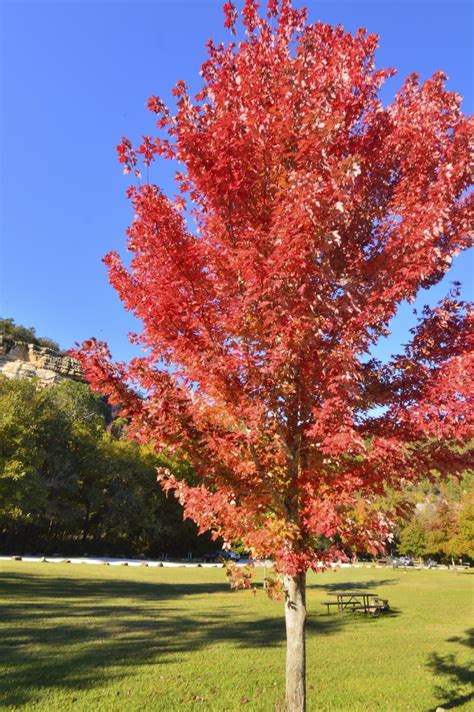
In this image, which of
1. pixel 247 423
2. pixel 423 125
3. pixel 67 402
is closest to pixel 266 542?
pixel 247 423

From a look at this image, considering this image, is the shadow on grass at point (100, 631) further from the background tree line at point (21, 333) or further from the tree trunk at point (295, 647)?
the background tree line at point (21, 333)

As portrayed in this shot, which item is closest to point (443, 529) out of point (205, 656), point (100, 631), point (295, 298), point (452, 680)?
point (452, 680)

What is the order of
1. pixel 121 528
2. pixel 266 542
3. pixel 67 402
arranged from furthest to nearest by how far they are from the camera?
pixel 67 402 < pixel 121 528 < pixel 266 542

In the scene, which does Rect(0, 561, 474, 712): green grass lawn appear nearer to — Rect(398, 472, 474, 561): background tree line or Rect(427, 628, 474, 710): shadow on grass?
Rect(427, 628, 474, 710): shadow on grass

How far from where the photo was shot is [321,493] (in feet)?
15.3

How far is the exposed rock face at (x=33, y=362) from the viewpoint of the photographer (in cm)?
8900

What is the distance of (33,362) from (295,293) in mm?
99678

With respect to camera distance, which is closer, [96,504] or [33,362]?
[96,504]

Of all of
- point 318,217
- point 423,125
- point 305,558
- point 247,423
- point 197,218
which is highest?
point 423,125

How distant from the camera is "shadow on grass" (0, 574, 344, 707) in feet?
26.3

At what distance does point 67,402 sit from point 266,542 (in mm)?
60377

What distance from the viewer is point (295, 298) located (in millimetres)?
4605

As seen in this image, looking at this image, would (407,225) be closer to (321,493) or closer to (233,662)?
(321,493)

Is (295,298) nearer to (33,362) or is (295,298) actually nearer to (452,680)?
(452,680)
